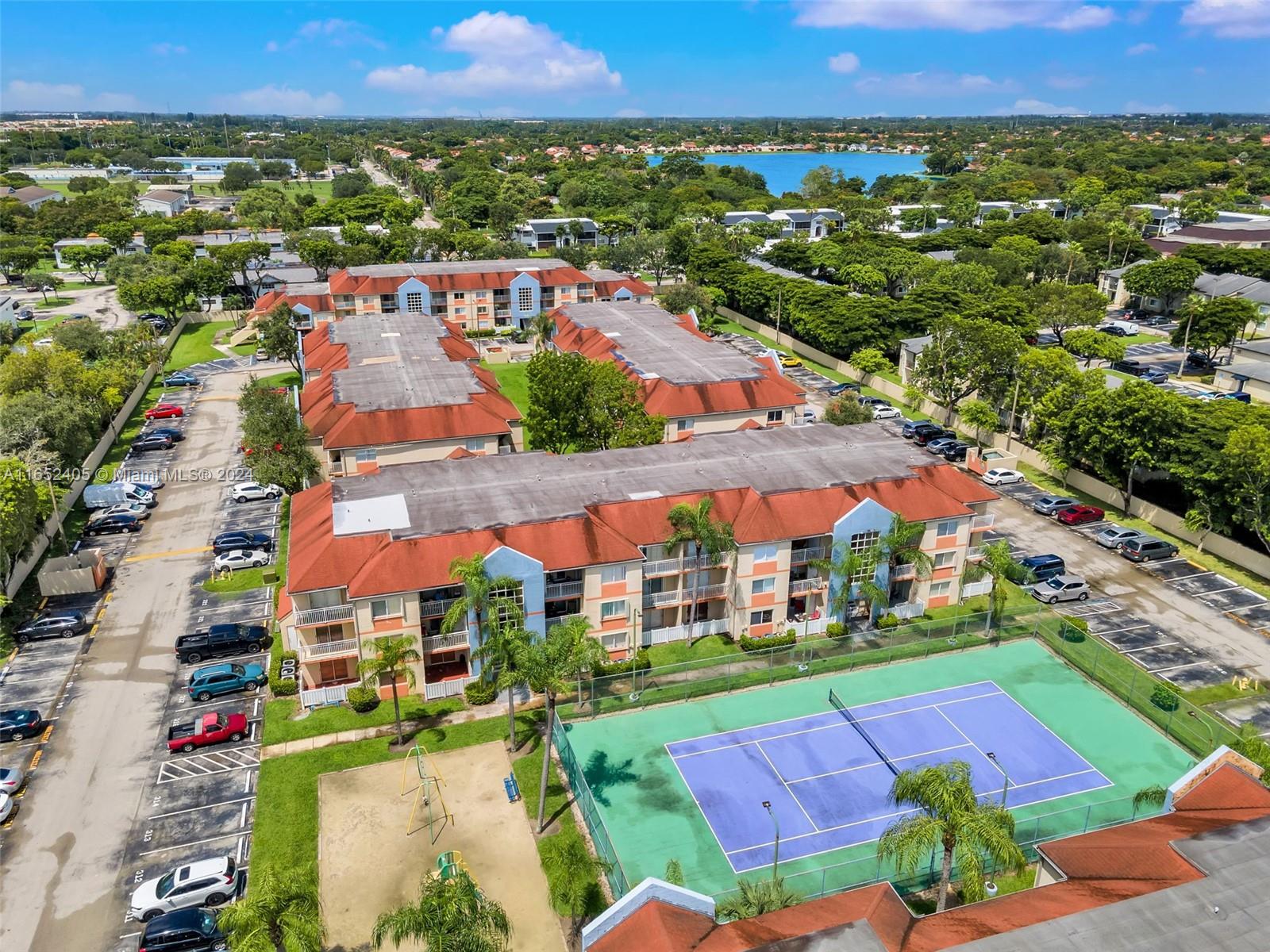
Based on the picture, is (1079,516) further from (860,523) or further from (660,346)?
(660,346)

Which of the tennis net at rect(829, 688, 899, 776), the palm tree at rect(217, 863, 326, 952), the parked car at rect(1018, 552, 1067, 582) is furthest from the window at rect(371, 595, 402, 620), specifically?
the parked car at rect(1018, 552, 1067, 582)

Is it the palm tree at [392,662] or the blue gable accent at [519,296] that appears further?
the blue gable accent at [519,296]

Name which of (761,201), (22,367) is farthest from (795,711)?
(761,201)

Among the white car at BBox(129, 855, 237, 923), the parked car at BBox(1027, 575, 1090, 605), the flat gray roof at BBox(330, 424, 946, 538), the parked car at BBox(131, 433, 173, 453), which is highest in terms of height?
the flat gray roof at BBox(330, 424, 946, 538)

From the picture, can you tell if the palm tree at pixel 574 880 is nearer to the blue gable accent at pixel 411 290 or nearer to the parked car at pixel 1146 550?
the parked car at pixel 1146 550

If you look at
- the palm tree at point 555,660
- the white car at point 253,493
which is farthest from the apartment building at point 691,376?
the palm tree at point 555,660

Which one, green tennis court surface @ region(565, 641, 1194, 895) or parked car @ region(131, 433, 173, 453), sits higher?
parked car @ region(131, 433, 173, 453)

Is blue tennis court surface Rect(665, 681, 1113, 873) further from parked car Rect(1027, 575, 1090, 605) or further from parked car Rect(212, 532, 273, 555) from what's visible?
parked car Rect(212, 532, 273, 555)
